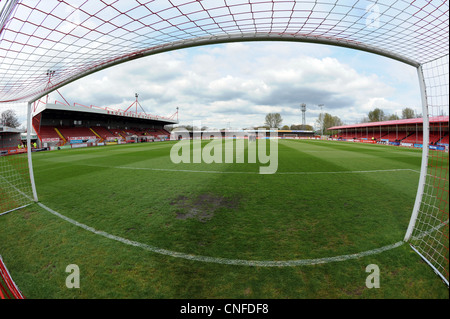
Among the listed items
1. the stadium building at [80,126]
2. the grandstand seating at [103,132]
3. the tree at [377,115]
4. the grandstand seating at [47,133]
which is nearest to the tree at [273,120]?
the tree at [377,115]

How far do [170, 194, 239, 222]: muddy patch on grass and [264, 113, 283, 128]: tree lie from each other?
96.3 meters

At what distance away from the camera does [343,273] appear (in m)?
2.69

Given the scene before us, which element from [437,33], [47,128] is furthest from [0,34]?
[47,128]

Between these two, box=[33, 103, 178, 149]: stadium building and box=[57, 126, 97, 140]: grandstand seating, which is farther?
box=[57, 126, 97, 140]: grandstand seating

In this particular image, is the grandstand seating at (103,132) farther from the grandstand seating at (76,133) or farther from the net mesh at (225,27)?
the net mesh at (225,27)

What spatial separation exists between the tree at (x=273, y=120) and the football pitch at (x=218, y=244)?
95.0m

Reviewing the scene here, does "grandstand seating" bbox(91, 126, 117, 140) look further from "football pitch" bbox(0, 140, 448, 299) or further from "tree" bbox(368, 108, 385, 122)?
"tree" bbox(368, 108, 385, 122)

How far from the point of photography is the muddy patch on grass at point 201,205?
4.84m

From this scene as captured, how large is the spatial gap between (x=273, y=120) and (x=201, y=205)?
9926cm

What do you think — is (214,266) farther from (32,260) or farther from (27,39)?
(27,39)

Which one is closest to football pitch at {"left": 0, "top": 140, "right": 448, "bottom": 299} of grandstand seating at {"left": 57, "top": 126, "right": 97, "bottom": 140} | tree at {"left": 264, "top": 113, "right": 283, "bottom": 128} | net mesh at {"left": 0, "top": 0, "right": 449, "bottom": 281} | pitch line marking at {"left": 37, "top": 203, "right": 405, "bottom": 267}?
pitch line marking at {"left": 37, "top": 203, "right": 405, "bottom": 267}

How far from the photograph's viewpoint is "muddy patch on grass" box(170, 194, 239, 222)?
4.84m

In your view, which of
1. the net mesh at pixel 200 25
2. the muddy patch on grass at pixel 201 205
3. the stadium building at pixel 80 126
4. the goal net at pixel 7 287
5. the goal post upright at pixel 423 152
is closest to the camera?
the goal net at pixel 7 287

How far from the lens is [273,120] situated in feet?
326
